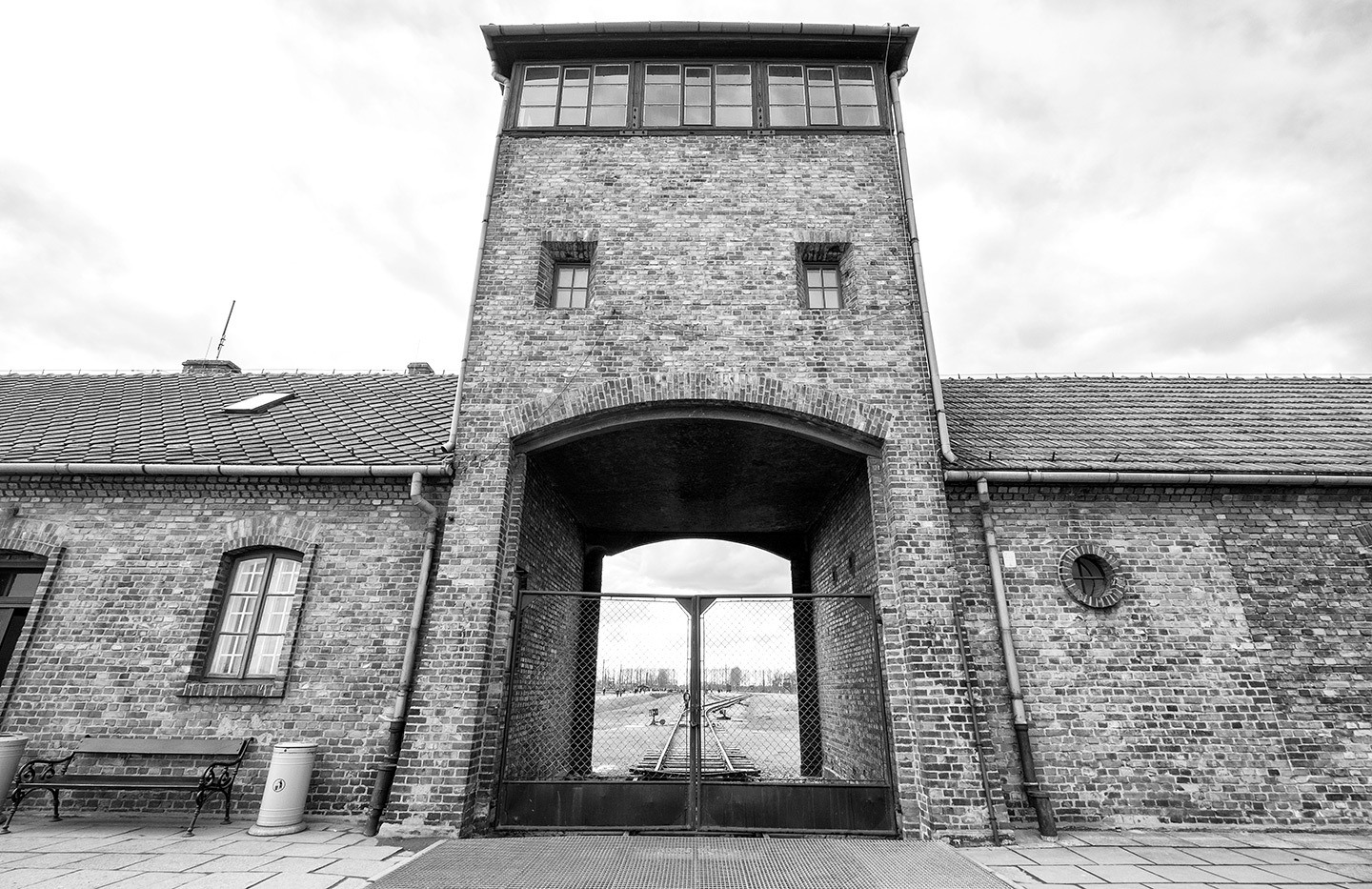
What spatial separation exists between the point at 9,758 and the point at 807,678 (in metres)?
10.2

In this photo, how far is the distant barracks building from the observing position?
262 inches

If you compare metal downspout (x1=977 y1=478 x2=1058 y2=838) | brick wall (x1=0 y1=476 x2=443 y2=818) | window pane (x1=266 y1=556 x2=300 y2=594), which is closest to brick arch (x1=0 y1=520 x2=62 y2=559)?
brick wall (x1=0 y1=476 x2=443 y2=818)

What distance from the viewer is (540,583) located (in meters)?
8.67

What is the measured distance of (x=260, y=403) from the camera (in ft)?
33.0

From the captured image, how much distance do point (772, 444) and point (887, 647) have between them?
2.86 meters

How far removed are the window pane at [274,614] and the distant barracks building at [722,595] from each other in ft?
0.15

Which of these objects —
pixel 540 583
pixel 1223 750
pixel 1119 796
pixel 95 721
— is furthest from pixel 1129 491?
pixel 95 721

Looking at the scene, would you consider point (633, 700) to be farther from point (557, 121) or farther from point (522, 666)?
point (557, 121)

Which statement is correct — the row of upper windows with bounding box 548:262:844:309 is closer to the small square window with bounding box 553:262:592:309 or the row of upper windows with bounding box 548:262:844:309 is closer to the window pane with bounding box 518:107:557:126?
the small square window with bounding box 553:262:592:309

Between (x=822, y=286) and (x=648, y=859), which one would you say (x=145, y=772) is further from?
(x=822, y=286)

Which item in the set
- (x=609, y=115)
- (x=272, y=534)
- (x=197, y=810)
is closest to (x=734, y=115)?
(x=609, y=115)

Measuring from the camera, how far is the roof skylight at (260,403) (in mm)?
9867

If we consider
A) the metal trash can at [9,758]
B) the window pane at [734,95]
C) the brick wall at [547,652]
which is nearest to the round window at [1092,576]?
the brick wall at [547,652]

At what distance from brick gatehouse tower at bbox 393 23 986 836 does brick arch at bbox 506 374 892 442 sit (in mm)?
30
